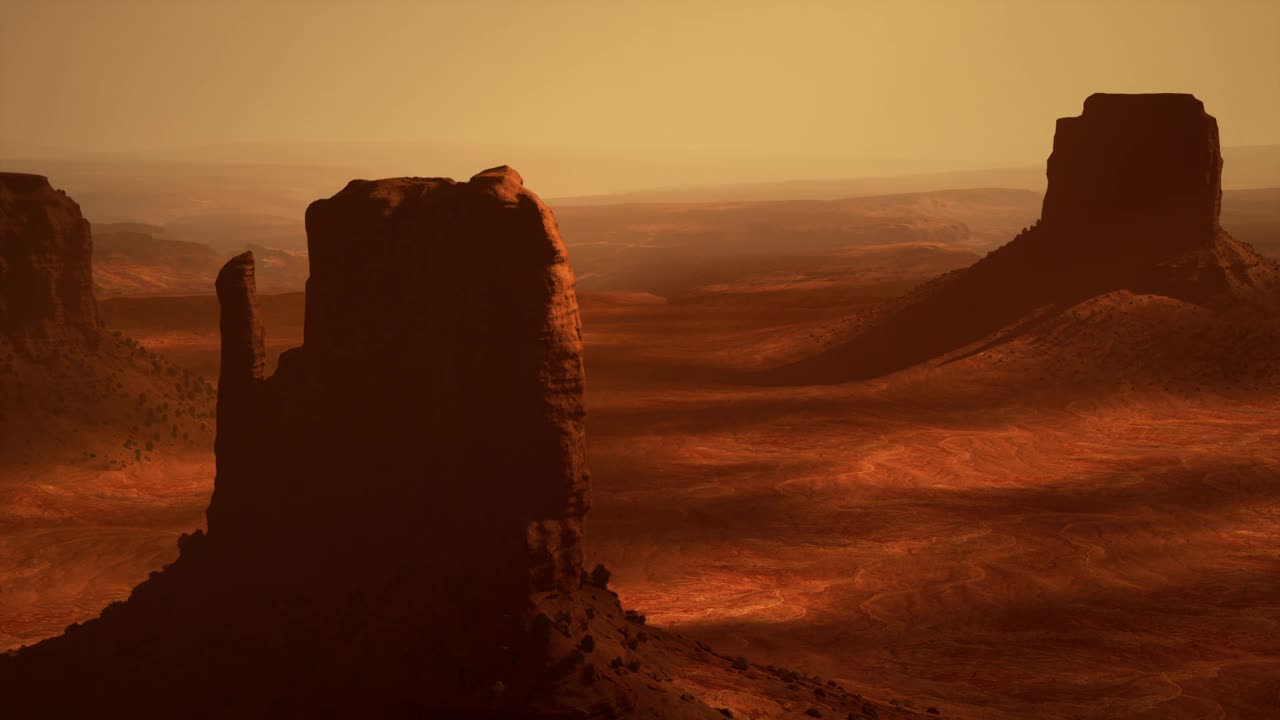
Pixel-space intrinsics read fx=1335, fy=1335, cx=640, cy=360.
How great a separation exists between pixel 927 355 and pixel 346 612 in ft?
141

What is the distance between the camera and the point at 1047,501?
128 ft

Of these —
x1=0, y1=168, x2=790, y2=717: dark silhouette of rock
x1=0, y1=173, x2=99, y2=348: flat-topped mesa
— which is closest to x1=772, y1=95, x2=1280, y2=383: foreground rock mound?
x1=0, y1=173, x2=99, y2=348: flat-topped mesa

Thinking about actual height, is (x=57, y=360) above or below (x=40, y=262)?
below

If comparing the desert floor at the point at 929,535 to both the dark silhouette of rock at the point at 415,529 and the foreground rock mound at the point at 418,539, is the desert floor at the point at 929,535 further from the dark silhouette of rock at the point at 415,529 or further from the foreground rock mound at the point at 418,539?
the dark silhouette of rock at the point at 415,529

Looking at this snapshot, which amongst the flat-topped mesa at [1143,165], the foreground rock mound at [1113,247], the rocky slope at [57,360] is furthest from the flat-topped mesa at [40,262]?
the flat-topped mesa at [1143,165]

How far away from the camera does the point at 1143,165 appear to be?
52.6 m

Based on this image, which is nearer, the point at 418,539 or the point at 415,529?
the point at 418,539

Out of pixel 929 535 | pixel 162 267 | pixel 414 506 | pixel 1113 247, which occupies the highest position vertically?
pixel 1113 247

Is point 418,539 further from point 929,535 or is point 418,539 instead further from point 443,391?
point 929,535

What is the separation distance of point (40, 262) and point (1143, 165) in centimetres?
4033

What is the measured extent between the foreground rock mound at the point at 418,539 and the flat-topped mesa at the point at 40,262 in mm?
22753

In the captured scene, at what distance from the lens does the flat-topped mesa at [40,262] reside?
41.0 m

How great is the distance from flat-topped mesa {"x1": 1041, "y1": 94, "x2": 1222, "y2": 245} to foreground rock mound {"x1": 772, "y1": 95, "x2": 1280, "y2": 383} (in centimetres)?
4

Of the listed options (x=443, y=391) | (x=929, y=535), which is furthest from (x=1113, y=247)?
(x=443, y=391)
